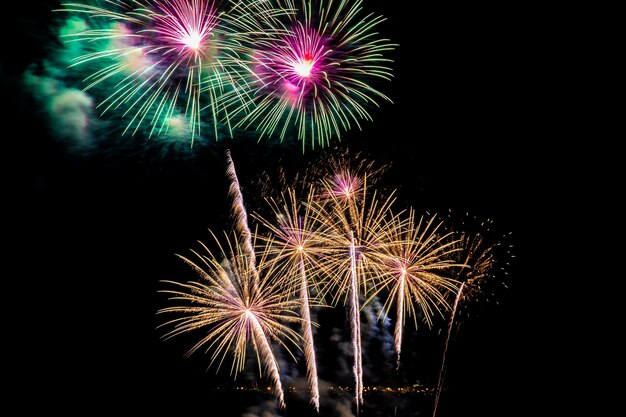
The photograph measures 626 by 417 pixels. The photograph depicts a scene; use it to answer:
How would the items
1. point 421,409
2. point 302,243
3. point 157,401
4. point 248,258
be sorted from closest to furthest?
point 302,243
point 248,258
point 157,401
point 421,409

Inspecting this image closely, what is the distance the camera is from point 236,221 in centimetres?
1374

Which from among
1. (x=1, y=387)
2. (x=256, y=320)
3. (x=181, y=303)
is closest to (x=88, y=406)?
(x=1, y=387)

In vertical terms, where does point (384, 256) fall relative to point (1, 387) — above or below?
above

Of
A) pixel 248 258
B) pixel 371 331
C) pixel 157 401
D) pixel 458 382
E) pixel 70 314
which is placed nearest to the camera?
pixel 248 258

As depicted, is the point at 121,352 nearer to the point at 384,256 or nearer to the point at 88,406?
the point at 88,406

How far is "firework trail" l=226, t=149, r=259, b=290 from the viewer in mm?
12633

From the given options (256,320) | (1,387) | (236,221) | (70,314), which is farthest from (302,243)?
(1,387)

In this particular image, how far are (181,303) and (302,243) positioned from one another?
33.0 meters

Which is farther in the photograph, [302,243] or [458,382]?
[458,382]

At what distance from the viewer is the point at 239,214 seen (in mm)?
13492

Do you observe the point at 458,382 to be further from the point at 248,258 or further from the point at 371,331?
the point at 248,258

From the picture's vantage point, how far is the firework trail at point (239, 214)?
497 inches


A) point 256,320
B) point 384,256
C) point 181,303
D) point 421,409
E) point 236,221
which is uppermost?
point 181,303

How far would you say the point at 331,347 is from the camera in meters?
60.2
